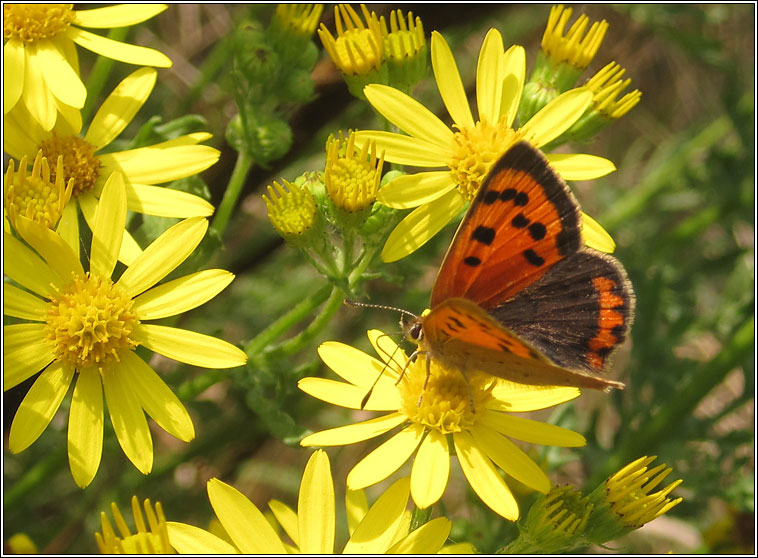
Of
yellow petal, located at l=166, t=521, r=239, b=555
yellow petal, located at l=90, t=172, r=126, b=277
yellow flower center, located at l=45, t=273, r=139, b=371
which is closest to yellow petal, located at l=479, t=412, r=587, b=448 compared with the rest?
yellow petal, located at l=166, t=521, r=239, b=555

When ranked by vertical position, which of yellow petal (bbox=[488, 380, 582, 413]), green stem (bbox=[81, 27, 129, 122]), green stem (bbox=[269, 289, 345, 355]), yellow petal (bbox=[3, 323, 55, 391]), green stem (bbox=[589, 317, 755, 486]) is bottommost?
green stem (bbox=[589, 317, 755, 486])

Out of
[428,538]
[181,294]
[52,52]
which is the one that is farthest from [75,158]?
[428,538]

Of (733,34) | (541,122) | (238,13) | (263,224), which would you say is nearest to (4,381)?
(541,122)

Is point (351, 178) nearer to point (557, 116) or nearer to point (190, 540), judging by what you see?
point (557, 116)

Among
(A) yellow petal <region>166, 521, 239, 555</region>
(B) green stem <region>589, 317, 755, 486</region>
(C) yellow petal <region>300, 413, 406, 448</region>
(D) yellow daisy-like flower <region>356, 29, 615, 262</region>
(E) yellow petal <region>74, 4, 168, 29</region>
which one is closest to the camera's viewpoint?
(A) yellow petal <region>166, 521, 239, 555</region>

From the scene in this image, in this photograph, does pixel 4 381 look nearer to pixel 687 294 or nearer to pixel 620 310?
pixel 620 310

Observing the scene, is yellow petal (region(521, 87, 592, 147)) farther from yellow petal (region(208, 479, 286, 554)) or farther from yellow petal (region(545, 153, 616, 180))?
yellow petal (region(208, 479, 286, 554))
